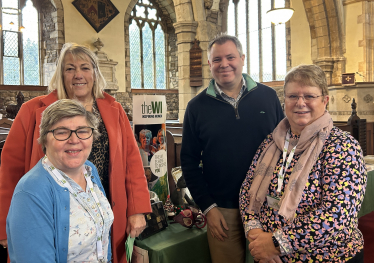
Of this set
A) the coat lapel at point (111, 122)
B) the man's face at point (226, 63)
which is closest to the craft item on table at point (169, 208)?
the coat lapel at point (111, 122)

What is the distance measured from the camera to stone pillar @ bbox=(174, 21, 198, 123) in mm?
6453

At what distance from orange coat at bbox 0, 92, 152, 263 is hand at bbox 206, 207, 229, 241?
0.33 metres

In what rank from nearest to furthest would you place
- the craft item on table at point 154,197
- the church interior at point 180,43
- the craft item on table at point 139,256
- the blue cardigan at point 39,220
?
the blue cardigan at point 39,220 < the craft item on table at point 139,256 < the craft item on table at point 154,197 < the church interior at point 180,43

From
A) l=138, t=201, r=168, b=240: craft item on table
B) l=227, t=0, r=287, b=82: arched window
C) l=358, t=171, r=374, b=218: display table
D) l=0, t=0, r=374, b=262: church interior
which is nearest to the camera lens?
l=138, t=201, r=168, b=240: craft item on table

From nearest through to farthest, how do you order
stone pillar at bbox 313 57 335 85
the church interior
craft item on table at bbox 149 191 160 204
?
craft item on table at bbox 149 191 160 204 < the church interior < stone pillar at bbox 313 57 335 85

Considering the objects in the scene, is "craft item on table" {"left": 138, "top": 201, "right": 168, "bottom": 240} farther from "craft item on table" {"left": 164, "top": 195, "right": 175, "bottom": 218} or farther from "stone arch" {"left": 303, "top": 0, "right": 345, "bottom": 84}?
"stone arch" {"left": 303, "top": 0, "right": 345, "bottom": 84}

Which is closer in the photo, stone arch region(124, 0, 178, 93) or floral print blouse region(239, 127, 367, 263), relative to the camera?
floral print blouse region(239, 127, 367, 263)

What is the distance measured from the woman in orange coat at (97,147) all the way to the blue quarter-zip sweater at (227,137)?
33 centimetres

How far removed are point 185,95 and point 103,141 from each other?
5324 millimetres

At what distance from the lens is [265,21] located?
11.9 metres

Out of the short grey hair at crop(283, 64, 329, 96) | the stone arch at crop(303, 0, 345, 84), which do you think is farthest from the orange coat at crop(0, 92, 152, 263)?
the stone arch at crop(303, 0, 345, 84)

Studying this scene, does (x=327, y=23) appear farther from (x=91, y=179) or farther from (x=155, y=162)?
(x=91, y=179)

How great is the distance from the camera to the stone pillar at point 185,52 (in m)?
6.45

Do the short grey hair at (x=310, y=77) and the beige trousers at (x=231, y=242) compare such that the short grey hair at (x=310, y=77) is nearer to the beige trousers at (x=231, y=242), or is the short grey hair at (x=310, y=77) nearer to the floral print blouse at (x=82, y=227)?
the beige trousers at (x=231, y=242)
